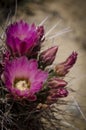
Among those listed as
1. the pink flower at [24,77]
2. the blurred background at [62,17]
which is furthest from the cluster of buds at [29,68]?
the blurred background at [62,17]

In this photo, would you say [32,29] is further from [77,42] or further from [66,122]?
[77,42]

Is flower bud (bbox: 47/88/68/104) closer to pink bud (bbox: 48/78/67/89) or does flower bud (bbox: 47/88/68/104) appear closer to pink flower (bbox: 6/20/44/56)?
pink bud (bbox: 48/78/67/89)

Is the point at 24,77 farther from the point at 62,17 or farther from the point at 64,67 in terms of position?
the point at 62,17

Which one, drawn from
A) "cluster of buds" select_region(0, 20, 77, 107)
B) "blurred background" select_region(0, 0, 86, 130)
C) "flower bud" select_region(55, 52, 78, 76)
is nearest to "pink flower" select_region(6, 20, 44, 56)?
"cluster of buds" select_region(0, 20, 77, 107)

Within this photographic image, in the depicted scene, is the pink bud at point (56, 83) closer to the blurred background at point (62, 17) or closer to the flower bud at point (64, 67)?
the flower bud at point (64, 67)

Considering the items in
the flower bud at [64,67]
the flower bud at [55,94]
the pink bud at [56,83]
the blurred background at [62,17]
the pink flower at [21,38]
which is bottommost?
the blurred background at [62,17]

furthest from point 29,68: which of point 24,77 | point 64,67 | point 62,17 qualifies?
point 62,17

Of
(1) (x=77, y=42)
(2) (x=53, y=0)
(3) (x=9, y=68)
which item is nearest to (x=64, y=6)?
(2) (x=53, y=0)
